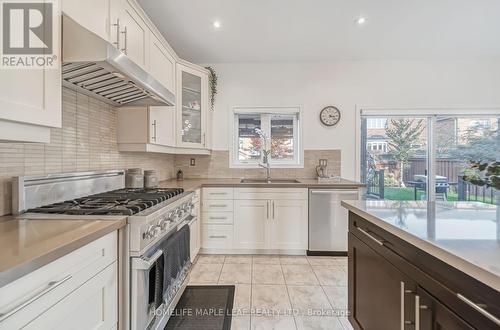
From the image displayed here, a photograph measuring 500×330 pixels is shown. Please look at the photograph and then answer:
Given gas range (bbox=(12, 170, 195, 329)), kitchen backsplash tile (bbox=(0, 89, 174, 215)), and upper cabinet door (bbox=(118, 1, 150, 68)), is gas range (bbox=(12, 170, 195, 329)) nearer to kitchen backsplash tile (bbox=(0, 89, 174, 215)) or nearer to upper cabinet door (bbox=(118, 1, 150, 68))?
kitchen backsplash tile (bbox=(0, 89, 174, 215))

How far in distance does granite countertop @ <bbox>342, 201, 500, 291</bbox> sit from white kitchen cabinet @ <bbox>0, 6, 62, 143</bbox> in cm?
155

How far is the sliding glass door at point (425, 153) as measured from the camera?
3.79m

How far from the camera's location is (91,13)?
1.46m

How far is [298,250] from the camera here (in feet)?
10.6

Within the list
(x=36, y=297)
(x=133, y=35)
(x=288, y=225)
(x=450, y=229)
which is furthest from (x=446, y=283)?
(x=288, y=225)

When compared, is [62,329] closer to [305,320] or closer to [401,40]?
[305,320]

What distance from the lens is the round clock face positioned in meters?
3.75

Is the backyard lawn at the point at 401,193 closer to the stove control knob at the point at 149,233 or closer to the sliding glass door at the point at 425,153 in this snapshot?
the sliding glass door at the point at 425,153

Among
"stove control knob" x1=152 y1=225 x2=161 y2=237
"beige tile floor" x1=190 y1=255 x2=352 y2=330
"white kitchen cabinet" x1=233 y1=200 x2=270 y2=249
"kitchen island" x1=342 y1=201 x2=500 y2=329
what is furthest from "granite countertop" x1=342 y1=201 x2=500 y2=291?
"white kitchen cabinet" x1=233 y1=200 x2=270 y2=249

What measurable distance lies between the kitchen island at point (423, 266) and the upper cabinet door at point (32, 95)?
155cm

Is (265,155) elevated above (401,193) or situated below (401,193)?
above

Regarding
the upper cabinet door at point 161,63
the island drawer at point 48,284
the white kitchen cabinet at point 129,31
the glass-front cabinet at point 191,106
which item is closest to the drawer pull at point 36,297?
the island drawer at point 48,284

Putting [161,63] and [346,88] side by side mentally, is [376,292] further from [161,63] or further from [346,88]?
[346,88]

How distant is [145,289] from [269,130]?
9.39ft
